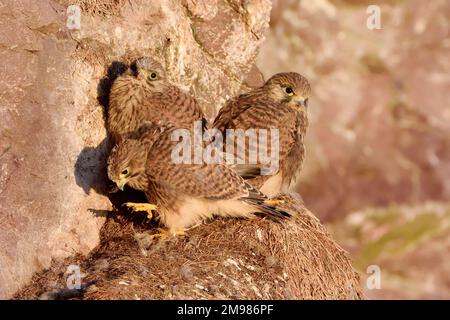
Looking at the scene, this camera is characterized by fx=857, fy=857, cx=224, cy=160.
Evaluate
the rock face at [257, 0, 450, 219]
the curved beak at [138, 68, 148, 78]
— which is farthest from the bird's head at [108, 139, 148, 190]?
the rock face at [257, 0, 450, 219]

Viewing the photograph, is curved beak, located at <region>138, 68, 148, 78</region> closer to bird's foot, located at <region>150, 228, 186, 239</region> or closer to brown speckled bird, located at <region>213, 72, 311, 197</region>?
brown speckled bird, located at <region>213, 72, 311, 197</region>

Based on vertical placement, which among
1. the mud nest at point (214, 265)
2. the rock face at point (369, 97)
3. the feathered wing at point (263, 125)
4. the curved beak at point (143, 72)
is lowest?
the mud nest at point (214, 265)

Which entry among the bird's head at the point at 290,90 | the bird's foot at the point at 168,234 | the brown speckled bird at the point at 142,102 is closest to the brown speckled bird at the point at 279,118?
the bird's head at the point at 290,90

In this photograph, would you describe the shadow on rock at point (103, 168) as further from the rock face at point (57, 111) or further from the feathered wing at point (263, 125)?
the feathered wing at point (263, 125)

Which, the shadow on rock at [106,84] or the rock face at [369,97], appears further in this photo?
the rock face at [369,97]

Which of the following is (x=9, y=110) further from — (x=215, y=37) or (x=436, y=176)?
(x=436, y=176)

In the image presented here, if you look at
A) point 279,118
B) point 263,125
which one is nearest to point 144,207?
point 263,125
